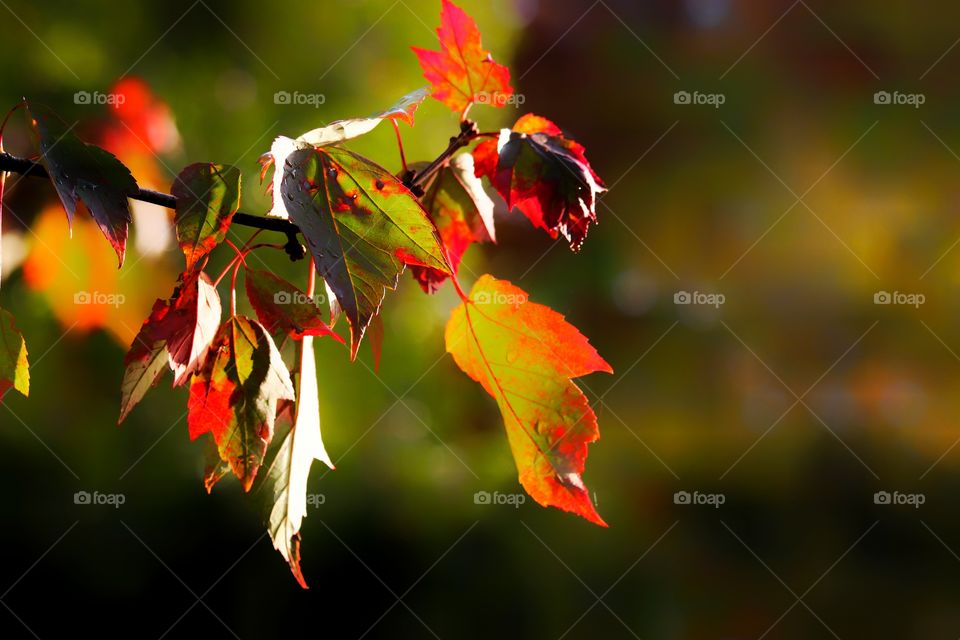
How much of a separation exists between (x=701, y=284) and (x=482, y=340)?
4.14ft

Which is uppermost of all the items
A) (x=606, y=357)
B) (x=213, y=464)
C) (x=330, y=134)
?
(x=606, y=357)

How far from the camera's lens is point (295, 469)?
304mm

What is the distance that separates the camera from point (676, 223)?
1628 millimetres

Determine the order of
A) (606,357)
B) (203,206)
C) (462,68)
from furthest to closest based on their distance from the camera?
(606,357)
(462,68)
(203,206)

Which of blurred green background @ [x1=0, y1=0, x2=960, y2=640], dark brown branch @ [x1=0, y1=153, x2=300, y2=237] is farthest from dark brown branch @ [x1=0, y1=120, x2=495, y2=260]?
blurred green background @ [x1=0, y1=0, x2=960, y2=640]

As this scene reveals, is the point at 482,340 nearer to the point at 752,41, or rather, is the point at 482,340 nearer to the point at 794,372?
the point at 794,372

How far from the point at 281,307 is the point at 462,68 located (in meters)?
0.14

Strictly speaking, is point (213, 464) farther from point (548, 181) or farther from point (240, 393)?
point (548, 181)

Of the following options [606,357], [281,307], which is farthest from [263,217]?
[606,357]

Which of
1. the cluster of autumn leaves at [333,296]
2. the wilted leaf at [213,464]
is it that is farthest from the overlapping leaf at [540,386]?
the wilted leaf at [213,464]

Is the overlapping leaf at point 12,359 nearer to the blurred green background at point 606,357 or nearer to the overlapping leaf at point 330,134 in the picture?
the overlapping leaf at point 330,134

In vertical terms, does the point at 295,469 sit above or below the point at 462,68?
below

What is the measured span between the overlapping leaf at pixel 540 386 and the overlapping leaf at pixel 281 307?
77 mm

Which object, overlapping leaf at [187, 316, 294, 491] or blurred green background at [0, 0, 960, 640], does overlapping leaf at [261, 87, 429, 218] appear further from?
blurred green background at [0, 0, 960, 640]
